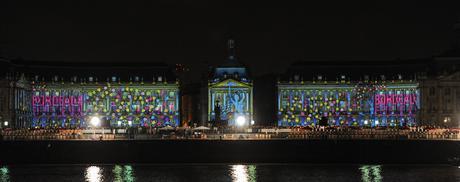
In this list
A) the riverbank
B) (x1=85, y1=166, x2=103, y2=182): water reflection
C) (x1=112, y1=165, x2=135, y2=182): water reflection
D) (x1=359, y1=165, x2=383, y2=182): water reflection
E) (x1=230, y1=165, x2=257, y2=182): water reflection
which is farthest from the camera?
the riverbank

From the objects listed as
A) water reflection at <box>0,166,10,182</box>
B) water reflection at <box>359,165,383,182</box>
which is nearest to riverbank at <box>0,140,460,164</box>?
water reflection at <box>359,165,383,182</box>

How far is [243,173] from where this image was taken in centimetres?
11138

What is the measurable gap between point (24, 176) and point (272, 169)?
26440 mm

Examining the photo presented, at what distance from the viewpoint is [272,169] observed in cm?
11519

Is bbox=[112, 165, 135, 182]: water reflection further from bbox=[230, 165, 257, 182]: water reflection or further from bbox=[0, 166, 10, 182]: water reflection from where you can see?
bbox=[0, 166, 10, 182]: water reflection

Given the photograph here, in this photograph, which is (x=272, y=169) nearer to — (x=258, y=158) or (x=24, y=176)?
(x=258, y=158)

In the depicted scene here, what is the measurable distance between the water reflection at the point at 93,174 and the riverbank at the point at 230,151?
22.0 feet

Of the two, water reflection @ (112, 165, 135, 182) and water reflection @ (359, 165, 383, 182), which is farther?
water reflection @ (112, 165, 135, 182)

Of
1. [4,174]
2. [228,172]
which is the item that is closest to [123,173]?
[228,172]

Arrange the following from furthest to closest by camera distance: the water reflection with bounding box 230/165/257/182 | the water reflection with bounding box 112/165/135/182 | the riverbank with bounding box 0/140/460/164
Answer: the riverbank with bounding box 0/140/460/164 → the water reflection with bounding box 112/165/135/182 → the water reflection with bounding box 230/165/257/182

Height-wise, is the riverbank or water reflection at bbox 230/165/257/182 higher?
the riverbank

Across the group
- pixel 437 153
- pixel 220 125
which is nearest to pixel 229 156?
pixel 437 153

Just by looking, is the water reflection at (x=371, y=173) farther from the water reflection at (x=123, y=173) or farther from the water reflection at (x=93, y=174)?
the water reflection at (x=93, y=174)

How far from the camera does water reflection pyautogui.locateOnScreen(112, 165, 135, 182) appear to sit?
106 meters
